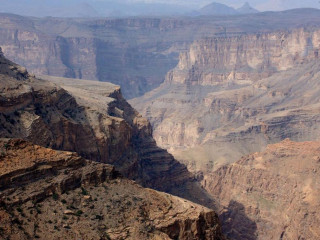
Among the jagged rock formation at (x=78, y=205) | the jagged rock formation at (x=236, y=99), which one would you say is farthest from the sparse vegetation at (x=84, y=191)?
the jagged rock formation at (x=236, y=99)

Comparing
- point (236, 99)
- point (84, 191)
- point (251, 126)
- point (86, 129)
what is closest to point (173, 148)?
point (236, 99)

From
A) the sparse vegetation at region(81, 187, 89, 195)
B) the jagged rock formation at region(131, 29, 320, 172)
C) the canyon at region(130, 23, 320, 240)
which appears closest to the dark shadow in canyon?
the canyon at region(130, 23, 320, 240)

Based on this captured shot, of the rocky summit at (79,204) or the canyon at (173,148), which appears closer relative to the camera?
the rocky summit at (79,204)

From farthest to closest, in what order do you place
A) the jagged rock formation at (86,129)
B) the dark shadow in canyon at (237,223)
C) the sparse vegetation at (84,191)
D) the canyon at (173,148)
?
the dark shadow in canyon at (237,223), the jagged rock formation at (86,129), the sparse vegetation at (84,191), the canyon at (173,148)

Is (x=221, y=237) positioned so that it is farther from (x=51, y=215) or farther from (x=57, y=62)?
(x=57, y=62)

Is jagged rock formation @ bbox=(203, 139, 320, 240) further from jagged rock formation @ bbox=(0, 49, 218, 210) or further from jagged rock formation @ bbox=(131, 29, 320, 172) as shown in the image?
jagged rock formation @ bbox=(131, 29, 320, 172)

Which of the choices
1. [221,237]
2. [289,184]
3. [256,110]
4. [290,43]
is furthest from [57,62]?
[221,237]

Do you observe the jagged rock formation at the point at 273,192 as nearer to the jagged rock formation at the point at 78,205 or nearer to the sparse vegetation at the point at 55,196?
the jagged rock formation at the point at 78,205
